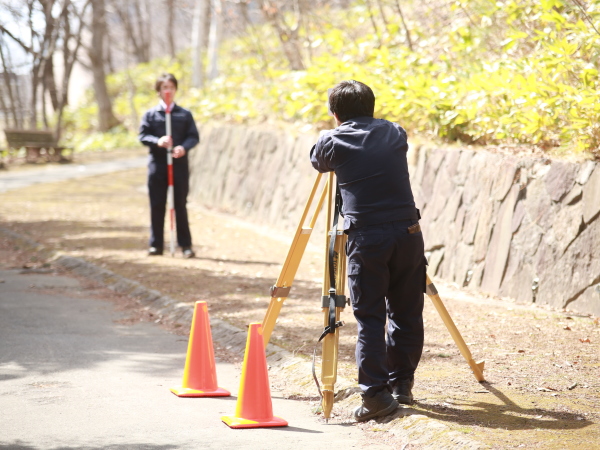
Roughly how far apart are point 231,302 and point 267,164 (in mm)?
7068

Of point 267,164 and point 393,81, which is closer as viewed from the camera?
point 393,81

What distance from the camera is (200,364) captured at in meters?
5.37

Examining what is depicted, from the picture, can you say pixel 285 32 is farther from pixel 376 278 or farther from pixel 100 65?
pixel 100 65

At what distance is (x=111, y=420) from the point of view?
15.8 ft

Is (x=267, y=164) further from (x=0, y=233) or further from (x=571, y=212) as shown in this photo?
(x=571, y=212)

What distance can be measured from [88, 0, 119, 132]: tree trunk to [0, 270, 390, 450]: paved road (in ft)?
Answer: 90.0

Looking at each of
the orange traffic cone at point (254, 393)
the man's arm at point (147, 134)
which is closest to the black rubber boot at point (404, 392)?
the orange traffic cone at point (254, 393)

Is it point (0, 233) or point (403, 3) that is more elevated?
point (403, 3)

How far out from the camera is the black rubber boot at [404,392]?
4.81 meters

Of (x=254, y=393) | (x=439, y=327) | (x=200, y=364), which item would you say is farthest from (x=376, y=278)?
(x=439, y=327)

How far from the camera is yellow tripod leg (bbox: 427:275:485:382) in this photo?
4.96 metres

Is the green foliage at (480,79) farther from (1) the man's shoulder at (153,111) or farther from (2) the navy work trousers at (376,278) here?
(2) the navy work trousers at (376,278)

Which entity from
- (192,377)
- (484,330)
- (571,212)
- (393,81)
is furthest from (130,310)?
(393,81)

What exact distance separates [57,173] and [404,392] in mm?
18640
